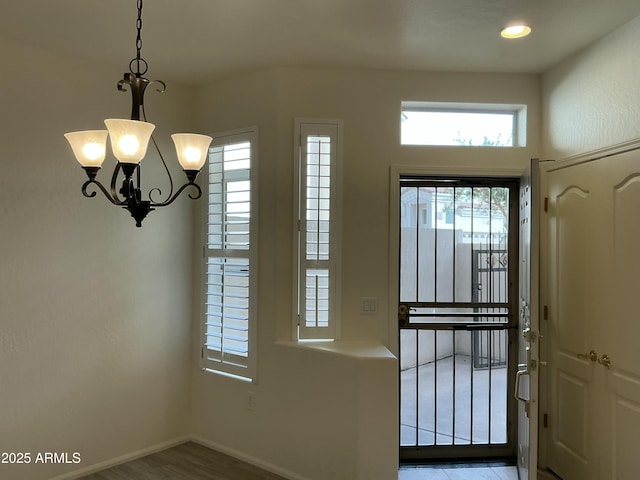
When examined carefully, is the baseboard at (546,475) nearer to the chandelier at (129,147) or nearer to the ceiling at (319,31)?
the ceiling at (319,31)

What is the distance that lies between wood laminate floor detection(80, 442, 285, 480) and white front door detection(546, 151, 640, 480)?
1.98 m

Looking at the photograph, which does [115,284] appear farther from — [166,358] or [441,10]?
[441,10]


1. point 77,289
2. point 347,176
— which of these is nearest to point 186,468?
point 77,289

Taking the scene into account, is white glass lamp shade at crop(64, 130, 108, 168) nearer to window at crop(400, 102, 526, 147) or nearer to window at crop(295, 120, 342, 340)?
window at crop(295, 120, 342, 340)

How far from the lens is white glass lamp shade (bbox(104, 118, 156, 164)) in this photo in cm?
163

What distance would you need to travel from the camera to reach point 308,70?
10.7 ft

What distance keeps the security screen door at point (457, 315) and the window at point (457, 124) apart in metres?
0.29

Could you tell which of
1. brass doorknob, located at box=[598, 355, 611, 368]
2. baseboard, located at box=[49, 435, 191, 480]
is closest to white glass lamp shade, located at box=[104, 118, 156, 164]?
baseboard, located at box=[49, 435, 191, 480]

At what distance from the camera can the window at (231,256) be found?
11.1 feet

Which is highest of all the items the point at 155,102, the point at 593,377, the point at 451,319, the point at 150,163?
the point at 155,102

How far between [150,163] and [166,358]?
1.53 m

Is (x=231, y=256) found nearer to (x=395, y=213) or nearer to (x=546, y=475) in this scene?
(x=395, y=213)

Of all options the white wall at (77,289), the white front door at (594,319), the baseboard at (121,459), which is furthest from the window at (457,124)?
the baseboard at (121,459)

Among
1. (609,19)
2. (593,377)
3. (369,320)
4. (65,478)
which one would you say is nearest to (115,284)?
(65,478)
